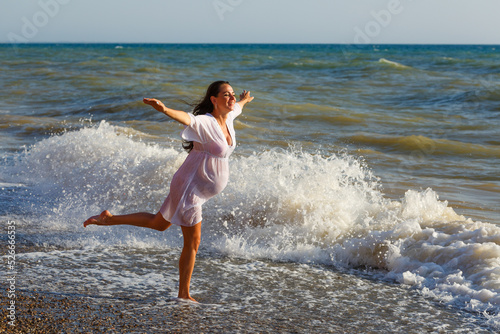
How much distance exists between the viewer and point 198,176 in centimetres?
397

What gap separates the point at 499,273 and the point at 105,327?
3266mm

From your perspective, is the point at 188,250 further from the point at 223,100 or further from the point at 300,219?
the point at 300,219

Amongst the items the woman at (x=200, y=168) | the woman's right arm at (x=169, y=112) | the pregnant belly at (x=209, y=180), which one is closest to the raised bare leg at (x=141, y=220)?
the woman at (x=200, y=168)

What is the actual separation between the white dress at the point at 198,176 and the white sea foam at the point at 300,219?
1.73 metres

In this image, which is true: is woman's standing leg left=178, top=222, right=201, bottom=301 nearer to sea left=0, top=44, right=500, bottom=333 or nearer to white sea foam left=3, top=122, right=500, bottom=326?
sea left=0, top=44, right=500, bottom=333

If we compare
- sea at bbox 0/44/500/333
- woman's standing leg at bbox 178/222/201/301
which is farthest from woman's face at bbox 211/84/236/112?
sea at bbox 0/44/500/333

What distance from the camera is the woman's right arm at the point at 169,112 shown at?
11.1ft

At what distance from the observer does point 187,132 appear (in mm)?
3809

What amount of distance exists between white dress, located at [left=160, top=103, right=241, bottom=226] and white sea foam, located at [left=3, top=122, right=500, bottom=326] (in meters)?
1.73

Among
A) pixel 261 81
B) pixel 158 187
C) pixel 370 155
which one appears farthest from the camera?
pixel 261 81

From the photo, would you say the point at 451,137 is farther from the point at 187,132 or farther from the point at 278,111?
the point at 187,132

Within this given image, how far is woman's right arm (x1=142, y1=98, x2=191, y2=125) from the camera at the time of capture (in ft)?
11.1

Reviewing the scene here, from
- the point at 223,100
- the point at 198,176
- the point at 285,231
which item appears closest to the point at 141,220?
the point at 198,176

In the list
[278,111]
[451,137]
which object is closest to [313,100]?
[278,111]
